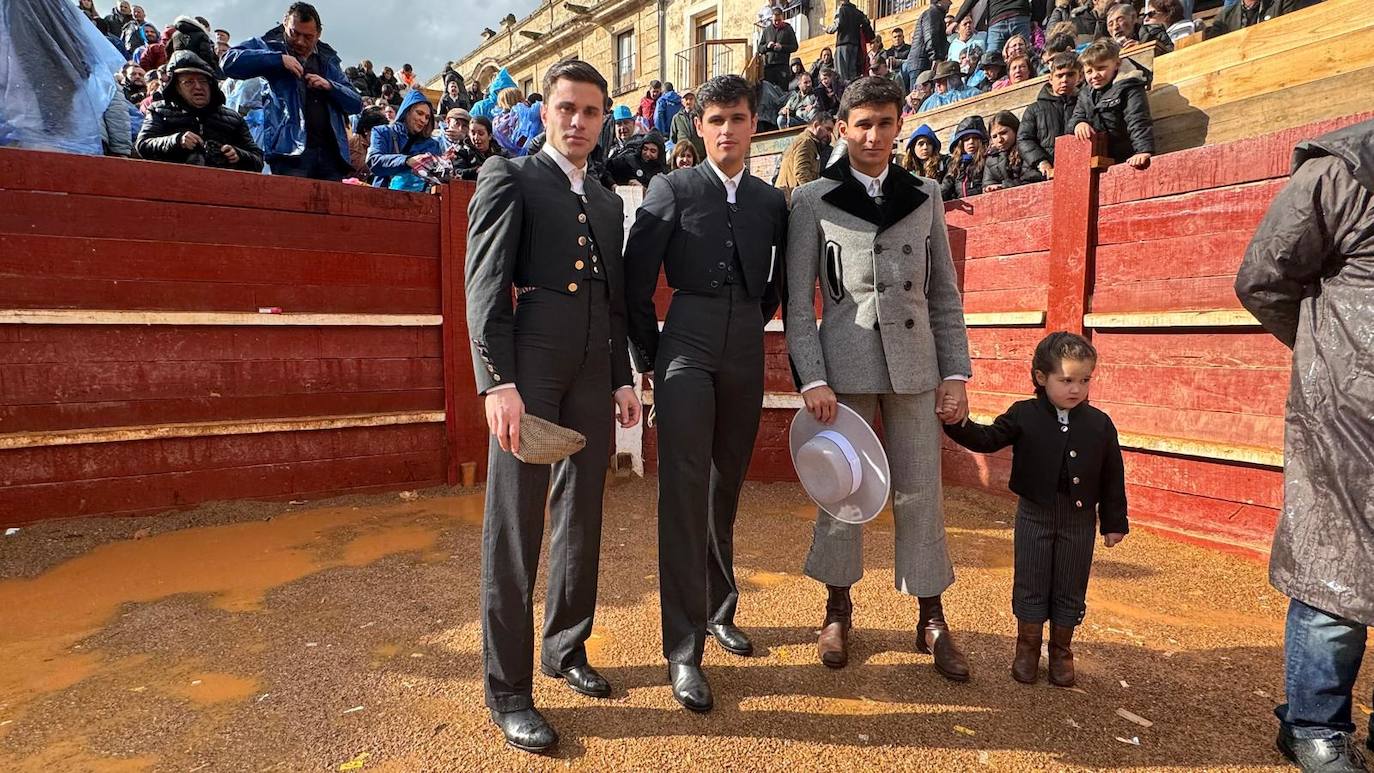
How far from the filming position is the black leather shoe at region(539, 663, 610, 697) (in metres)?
2.69

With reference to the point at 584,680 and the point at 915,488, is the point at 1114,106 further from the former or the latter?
the point at 584,680

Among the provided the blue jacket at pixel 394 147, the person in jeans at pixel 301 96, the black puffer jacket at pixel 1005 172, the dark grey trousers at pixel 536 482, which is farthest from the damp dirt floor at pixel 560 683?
the blue jacket at pixel 394 147

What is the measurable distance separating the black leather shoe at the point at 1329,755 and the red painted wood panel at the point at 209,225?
5735 millimetres

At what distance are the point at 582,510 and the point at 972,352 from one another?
425 centimetres

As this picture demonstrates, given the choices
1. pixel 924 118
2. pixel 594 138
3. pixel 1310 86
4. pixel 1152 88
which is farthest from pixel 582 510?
pixel 924 118

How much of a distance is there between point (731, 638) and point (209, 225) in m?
4.43

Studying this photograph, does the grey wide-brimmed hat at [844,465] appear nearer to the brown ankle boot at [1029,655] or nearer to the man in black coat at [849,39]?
the brown ankle boot at [1029,655]

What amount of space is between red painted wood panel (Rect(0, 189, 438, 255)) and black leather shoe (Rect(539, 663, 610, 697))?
3.97m

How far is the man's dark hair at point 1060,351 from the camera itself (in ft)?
8.83

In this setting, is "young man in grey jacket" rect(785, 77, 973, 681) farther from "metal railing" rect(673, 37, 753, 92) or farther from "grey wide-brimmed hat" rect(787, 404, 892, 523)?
"metal railing" rect(673, 37, 753, 92)

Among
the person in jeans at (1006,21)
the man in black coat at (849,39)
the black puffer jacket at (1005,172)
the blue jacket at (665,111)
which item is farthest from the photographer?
the blue jacket at (665,111)

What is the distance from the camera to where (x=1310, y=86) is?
4.84 m

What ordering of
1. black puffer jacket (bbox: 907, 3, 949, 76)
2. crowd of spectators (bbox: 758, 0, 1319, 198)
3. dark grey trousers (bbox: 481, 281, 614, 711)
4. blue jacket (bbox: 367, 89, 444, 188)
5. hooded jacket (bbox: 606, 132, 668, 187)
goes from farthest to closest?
black puffer jacket (bbox: 907, 3, 949, 76)
hooded jacket (bbox: 606, 132, 668, 187)
blue jacket (bbox: 367, 89, 444, 188)
crowd of spectators (bbox: 758, 0, 1319, 198)
dark grey trousers (bbox: 481, 281, 614, 711)

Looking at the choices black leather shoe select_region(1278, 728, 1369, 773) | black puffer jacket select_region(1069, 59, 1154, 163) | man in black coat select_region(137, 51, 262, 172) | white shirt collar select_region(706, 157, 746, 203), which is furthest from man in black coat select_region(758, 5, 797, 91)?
black leather shoe select_region(1278, 728, 1369, 773)
